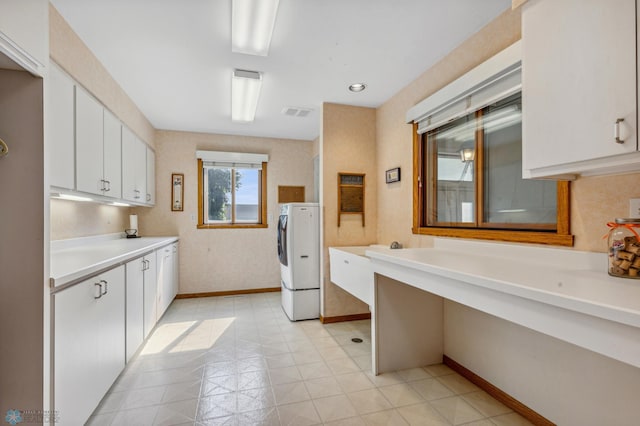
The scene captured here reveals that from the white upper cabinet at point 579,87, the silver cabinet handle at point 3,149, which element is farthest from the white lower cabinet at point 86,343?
the white upper cabinet at point 579,87

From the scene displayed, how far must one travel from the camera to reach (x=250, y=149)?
4.96 m

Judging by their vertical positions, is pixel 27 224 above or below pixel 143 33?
below

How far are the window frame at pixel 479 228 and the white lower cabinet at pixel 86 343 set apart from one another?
2.51 m

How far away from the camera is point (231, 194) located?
16.3 feet

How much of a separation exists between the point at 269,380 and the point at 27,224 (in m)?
1.78

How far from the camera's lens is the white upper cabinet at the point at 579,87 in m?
1.08

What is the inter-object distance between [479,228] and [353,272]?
3.75ft

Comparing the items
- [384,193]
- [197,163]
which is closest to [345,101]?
[384,193]

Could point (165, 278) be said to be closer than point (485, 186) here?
No

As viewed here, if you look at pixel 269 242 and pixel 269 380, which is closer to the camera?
pixel 269 380

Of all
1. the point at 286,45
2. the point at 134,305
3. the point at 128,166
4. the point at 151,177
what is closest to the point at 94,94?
the point at 128,166

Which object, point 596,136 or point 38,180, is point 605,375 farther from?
point 38,180

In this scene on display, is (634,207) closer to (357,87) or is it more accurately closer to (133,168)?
(357,87)

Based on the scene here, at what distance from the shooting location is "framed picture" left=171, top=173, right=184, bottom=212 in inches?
181
